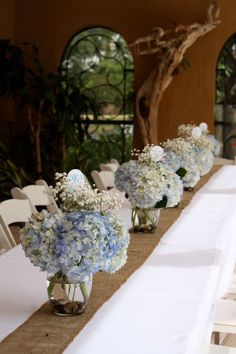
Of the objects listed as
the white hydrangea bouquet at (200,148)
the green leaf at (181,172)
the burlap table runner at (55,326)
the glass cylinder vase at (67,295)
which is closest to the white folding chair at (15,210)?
the green leaf at (181,172)

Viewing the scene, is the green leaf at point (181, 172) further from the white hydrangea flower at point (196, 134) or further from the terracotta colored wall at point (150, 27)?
the terracotta colored wall at point (150, 27)

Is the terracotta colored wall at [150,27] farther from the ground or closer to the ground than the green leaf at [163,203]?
farther from the ground

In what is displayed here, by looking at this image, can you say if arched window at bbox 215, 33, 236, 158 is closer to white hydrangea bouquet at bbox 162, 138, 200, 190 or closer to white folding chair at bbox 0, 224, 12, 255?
white hydrangea bouquet at bbox 162, 138, 200, 190

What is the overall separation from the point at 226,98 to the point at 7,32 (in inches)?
100

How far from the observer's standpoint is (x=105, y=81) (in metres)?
9.05

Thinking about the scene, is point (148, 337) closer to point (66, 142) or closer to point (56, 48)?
point (66, 142)

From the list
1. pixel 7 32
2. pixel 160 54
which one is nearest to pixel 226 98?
pixel 160 54

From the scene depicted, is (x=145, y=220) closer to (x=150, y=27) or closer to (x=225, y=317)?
(x=225, y=317)

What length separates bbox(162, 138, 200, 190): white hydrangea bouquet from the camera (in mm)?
4566

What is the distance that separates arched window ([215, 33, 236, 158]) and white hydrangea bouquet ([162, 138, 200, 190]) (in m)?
3.96

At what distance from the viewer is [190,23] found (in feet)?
28.6

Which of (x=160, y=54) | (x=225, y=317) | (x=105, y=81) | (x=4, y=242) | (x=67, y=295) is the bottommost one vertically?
(x=225, y=317)

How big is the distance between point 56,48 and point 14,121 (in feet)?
3.17

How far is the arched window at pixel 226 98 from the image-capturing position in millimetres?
8781
